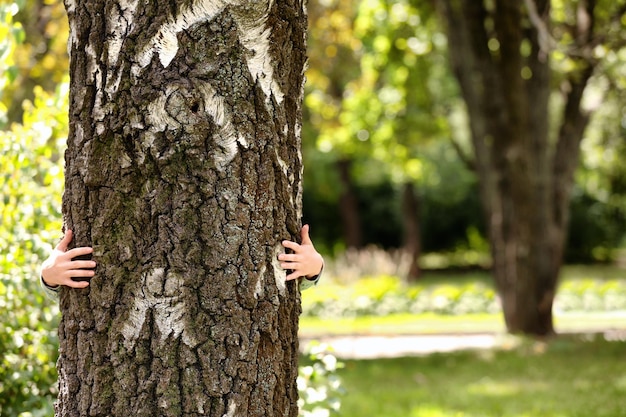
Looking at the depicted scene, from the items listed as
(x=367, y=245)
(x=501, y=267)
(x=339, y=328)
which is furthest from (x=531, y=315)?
(x=367, y=245)

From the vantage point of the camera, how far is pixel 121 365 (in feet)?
7.44

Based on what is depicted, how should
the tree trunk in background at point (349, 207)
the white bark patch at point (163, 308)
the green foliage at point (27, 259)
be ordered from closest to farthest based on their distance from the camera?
1. the white bark patch at point (163, 308)
2. the green foliage at point (27, 259)
3. the tree trunk in background at point (349, 207)

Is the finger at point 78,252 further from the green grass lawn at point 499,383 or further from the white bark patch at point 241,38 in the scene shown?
the green grass lawn at point 499,383

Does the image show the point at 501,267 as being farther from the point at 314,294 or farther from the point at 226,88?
the point at 226,88

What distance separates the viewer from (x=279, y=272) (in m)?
2.39

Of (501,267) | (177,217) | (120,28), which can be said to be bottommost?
(501,267)

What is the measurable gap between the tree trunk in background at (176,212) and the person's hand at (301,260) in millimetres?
66

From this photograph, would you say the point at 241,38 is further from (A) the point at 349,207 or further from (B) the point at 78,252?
(A) the point at 349,207

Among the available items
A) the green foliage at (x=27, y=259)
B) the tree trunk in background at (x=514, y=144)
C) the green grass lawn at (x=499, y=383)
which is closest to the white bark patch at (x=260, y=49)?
the green foliage at (x=27, y=259)

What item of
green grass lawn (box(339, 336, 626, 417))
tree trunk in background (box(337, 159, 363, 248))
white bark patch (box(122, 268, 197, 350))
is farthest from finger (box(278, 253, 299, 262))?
tree trunk in background (box(337, 159, 363, 248))

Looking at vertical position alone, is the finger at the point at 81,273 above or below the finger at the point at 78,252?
below

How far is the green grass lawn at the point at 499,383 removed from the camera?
6254mm

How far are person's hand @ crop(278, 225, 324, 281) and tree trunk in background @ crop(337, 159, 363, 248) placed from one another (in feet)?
67.1

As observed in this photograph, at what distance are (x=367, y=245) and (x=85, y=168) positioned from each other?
24873mm
